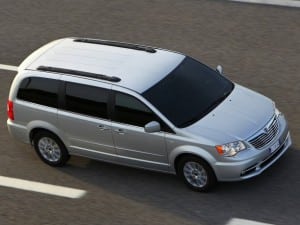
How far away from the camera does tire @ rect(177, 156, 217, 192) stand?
11336mm

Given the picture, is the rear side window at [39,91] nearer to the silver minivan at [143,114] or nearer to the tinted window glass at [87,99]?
the silver minivan at [143,114]

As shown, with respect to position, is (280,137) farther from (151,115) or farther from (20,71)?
(20,71)

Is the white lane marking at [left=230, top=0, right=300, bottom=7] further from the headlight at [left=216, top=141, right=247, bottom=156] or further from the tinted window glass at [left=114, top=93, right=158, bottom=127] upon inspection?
the headlight at [left=216, top=141, right=247, bottom=156]

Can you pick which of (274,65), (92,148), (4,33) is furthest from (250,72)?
(4,33)

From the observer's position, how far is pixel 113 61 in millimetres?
12203

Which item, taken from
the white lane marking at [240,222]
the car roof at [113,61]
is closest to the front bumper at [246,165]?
the white lane marking at [240,222]

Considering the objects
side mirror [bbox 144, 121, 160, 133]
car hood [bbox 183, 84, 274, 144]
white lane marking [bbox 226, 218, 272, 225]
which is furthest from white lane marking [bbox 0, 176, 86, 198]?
white lane marking [bbox 226, 218, 272, 225]

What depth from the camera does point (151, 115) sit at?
11.5 metres

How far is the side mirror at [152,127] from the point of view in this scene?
37.2 feet

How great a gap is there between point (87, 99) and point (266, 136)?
105 inches

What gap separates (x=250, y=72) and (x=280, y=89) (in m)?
0.90

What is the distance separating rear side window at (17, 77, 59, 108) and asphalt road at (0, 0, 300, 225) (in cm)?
105

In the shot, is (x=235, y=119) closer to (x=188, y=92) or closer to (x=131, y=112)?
(x=188, y=92)

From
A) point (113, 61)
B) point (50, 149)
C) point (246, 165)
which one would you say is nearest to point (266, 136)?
point (246, 165)
